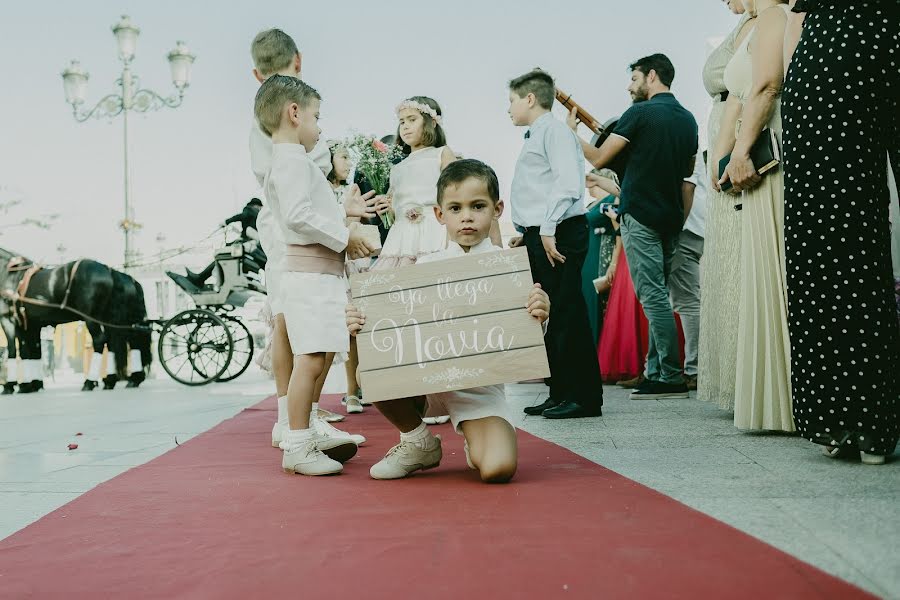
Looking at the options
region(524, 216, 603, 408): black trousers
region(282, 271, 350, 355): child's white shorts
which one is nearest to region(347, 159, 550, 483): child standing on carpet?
region(282, 271, 350, 355): child's white shorts

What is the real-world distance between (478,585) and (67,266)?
8901mm

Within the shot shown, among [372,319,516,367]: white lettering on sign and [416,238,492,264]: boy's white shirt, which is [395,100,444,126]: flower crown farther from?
[372,319,516,367]: white lettering on sign

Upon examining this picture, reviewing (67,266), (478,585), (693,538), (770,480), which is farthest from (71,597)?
(67,266)

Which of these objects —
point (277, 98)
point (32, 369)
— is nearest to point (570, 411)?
point (277, 98)

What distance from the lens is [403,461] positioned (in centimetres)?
277

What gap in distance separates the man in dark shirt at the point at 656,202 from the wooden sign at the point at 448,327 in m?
2.52

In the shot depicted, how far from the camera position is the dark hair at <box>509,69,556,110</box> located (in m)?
4.54

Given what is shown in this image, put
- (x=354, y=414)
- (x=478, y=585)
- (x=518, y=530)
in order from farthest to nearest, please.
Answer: (x=354, y=414) < (x=518, y=530) < (x=478, y=585)

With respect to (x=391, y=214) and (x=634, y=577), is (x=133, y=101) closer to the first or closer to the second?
(x=391, y=214)

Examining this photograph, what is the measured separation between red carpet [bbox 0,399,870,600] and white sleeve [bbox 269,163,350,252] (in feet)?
2.71

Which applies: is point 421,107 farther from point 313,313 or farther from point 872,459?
point 872,459

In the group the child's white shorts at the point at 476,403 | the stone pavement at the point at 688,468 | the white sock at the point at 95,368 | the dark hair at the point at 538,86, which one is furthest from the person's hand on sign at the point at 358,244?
the white sock at the point at 95,368

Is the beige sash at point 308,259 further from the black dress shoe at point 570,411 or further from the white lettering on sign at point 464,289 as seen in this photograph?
the black dress shoe at point 570,411

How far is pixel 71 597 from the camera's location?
1.56 meters
